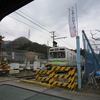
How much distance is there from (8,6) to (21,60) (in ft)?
92.3

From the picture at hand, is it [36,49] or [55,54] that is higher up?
[36,49]

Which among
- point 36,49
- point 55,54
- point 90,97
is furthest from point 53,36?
point 90,97

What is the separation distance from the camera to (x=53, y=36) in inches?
1903

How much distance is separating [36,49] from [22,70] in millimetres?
36374

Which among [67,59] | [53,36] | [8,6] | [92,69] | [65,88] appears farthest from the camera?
[53,36]

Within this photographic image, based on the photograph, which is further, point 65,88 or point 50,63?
point 50,63

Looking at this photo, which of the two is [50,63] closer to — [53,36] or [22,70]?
[22,70]

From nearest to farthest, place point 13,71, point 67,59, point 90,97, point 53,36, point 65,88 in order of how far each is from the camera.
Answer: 1. point 90,97
2. point 65,88
3. point 13,71
4. point 67,59
5. point 53,36

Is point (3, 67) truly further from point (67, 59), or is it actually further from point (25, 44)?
point (25, 44)

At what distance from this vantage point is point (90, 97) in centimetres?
789

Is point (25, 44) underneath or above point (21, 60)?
above


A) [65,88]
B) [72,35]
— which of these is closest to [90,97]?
[65,88]

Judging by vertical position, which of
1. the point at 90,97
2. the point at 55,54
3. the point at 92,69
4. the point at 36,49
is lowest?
the point at 90,97

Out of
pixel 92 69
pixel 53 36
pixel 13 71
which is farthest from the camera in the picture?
pixel 53 36
